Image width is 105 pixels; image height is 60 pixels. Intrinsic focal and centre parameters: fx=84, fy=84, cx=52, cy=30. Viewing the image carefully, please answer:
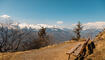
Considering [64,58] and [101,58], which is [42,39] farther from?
[101,58]

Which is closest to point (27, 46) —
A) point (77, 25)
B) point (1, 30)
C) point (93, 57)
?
point (1, 30)

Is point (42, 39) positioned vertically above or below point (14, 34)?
below

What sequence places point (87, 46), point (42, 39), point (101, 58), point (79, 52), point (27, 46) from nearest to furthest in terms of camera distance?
point (101, 58) < point (79, 52) < point (87, 46) < point (27, 46) < point (42, 39)

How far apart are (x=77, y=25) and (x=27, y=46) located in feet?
94.0

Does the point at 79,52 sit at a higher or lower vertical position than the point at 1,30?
lower

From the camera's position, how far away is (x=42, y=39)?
150ft

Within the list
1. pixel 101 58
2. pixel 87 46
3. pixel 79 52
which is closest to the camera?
pixel 101 58

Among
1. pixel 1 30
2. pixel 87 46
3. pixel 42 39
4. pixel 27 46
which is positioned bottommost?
pixel 27 46

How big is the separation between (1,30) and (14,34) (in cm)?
419

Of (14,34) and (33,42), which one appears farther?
(33,42)

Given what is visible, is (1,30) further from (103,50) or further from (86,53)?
(103,50)

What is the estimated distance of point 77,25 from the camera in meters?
46.4

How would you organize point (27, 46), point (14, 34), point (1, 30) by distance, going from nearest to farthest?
point (1, 30) < point (14, 34) < point (27, 46)

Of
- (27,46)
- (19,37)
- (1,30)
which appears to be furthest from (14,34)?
(27,46)
